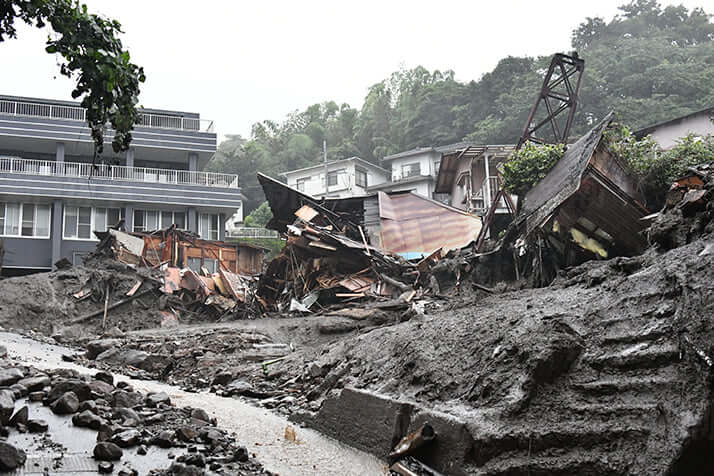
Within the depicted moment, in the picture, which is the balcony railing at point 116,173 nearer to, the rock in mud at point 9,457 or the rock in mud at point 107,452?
Answer: the rock in mud at point 107,452

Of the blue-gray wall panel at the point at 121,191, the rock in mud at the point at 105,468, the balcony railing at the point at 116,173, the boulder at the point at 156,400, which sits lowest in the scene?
the boulder at the point at 156,400

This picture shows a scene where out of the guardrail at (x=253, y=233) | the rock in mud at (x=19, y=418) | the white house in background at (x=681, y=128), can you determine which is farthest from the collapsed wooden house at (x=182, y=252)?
the rock in mud at (x=19, y=418)

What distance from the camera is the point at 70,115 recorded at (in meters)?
29.8

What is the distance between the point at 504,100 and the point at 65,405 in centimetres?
3866

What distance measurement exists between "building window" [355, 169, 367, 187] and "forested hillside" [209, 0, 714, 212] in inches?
208

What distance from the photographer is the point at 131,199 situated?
28766mm

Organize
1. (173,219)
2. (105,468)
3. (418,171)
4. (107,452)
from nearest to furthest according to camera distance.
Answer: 1. (105,468)
2. (107,452)
3. (173,219)
4. (418,171)

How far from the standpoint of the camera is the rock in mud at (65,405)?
5188 mm

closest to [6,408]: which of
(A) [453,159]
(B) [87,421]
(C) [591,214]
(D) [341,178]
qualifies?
(B) [87,421]

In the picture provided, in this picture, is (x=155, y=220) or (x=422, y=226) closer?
(x=422, y=226)

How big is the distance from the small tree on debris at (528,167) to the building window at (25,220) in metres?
23.6

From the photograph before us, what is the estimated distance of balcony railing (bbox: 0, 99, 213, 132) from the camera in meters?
29.0

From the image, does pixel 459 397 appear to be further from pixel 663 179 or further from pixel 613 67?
pixel 613 67

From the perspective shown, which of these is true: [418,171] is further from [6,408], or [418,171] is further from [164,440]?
[6,408]
